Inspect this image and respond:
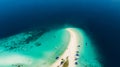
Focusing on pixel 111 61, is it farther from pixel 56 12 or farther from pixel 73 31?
pixel 56 12

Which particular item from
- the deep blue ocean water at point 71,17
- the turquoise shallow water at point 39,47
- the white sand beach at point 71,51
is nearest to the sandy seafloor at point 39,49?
the turquoise shallow water at point 39,47

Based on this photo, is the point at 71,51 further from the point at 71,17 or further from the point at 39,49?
the point at 71,17

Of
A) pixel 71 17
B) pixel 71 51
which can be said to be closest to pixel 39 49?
pixel 71 51

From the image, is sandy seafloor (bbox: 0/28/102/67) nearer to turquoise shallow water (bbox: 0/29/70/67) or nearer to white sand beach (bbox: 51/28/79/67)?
turquoise shallow water (bbox: 0/29/70/67)

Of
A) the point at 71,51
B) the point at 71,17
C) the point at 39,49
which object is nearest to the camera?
the point at 71,51

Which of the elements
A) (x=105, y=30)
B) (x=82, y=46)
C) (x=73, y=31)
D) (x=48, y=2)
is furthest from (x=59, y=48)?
(x=48, y=2)

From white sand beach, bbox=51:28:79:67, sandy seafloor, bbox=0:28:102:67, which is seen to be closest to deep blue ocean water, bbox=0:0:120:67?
sandy seafloor, bbox=0:28:102:67
